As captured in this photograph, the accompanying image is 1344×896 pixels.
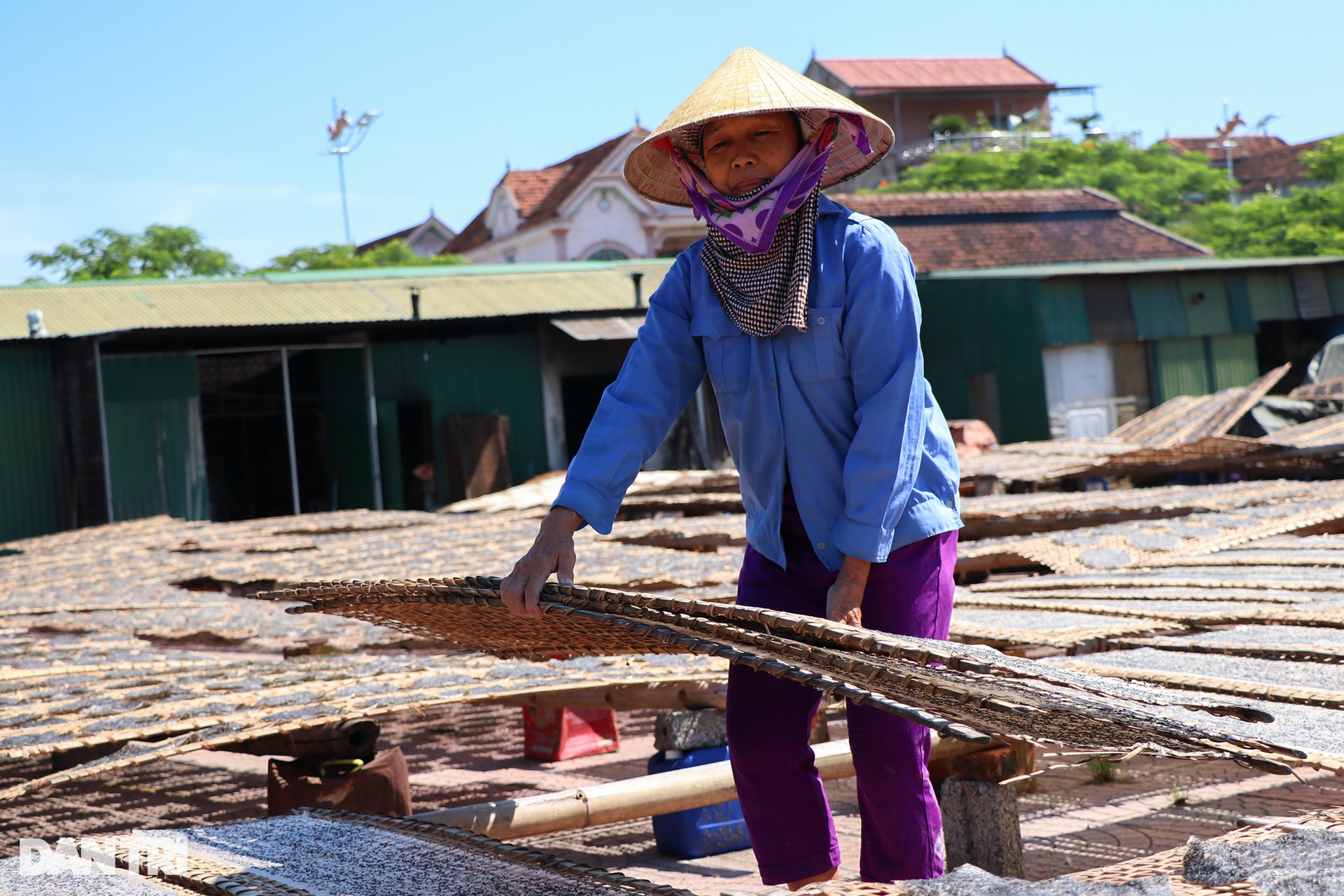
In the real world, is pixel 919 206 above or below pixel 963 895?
above

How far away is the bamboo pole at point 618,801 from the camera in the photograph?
3.04 m

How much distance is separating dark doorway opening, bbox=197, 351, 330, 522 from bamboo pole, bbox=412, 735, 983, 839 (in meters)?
13.1

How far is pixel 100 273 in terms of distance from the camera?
104ft

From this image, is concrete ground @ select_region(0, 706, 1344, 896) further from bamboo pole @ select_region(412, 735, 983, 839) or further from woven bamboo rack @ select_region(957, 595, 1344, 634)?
woven bamboo rack @ select_region(957, 595, 1344, 634)

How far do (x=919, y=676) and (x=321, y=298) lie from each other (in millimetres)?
15467

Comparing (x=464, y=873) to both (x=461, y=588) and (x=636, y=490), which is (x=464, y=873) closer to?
(x=461, y=588)

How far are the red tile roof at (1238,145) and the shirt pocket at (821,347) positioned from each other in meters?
62.4

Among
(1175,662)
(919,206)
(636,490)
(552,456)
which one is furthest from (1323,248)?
(1175,662)

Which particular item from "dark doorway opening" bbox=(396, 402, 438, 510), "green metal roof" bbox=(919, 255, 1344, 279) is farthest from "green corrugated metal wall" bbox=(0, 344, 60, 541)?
"green metal roof" bbox=(919, 255, 1344, 279)

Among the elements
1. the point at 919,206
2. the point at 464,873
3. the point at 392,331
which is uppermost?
the point at 919,206

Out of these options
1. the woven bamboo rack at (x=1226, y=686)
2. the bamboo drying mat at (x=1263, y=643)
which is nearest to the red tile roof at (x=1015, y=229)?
the bamboo drying mat at (x=1263, y=643)

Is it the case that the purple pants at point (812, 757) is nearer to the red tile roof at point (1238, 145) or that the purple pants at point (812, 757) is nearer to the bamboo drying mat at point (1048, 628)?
the bamboo drying mat at point (1048, 628)

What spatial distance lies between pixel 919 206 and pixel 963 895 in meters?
22.8

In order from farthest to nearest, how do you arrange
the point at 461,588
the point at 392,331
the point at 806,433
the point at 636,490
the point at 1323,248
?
the point at 1323,248 < the point at 392,331 < the point at 636,490 < the point at 806,433 < the point at 461,588
